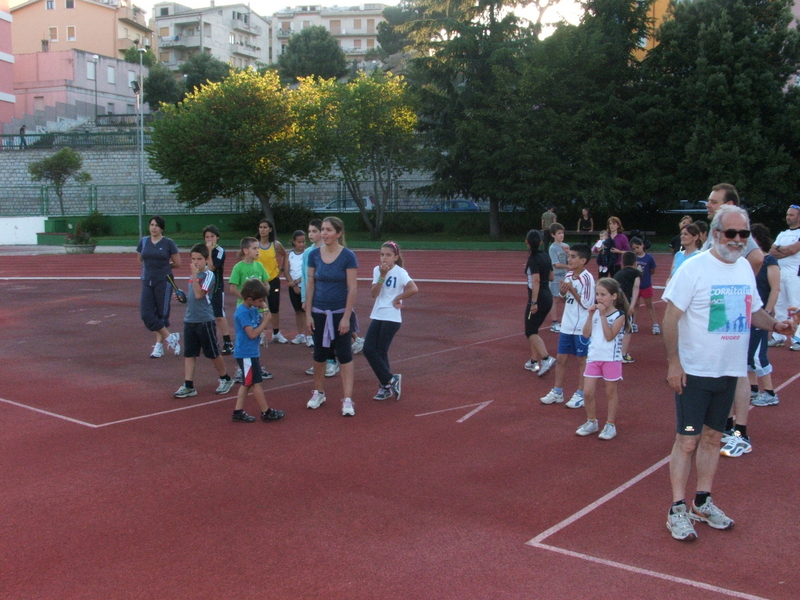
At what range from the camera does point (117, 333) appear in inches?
502

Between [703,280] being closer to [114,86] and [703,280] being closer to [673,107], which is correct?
[673,107]

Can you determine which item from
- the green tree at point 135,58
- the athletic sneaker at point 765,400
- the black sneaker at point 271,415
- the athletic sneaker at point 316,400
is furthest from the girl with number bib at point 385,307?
the green tree at point 135,58

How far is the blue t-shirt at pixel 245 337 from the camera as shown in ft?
24.3

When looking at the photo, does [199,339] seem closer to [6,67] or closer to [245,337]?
[245,337]

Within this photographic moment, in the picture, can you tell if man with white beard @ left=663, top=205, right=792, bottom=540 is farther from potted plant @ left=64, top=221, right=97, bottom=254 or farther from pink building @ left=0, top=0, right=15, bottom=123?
pink building @ left=0, top=0, right=15, bottom=123

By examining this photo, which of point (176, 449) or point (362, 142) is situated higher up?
point (362, 142)

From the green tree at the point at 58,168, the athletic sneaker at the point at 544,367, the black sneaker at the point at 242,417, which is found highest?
the green tree at the point at 58,168

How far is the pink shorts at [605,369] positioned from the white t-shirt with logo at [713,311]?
2.08 metres

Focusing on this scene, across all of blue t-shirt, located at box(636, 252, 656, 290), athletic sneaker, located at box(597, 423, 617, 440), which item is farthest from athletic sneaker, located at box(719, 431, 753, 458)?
blue t-shirt, located at box(636, 252, 656, 290)

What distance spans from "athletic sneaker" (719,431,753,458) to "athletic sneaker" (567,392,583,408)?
5.62 feet

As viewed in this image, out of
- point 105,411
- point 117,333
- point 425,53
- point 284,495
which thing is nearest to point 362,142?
point 425,53

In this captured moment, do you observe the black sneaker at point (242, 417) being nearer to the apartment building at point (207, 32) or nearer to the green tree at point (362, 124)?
the green tree at point (362, 124)

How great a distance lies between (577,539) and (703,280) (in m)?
1.81

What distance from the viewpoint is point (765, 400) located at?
25.2 feet
